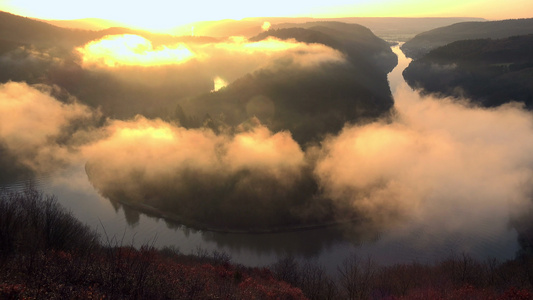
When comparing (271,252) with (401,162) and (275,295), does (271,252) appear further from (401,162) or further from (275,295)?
(401,162)

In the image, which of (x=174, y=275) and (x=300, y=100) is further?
(x=300, y=100)

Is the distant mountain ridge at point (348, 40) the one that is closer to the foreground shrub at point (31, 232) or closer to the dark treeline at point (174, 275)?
the dark treeline at point (174, 275)

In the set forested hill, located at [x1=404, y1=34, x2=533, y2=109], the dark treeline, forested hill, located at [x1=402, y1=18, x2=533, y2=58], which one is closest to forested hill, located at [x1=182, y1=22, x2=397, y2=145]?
the dark treeline

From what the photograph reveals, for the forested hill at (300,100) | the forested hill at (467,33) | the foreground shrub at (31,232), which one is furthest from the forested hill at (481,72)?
the foreground shrub at (31,232)

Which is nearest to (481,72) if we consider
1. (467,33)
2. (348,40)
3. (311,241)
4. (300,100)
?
(348,40)

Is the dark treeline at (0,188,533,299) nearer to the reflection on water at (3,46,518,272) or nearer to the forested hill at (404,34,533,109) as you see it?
the reflection on water at (3,46,518,272)

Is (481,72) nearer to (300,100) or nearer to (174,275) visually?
(300,100)

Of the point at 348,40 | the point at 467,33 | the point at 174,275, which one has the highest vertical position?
the point at 467,33
